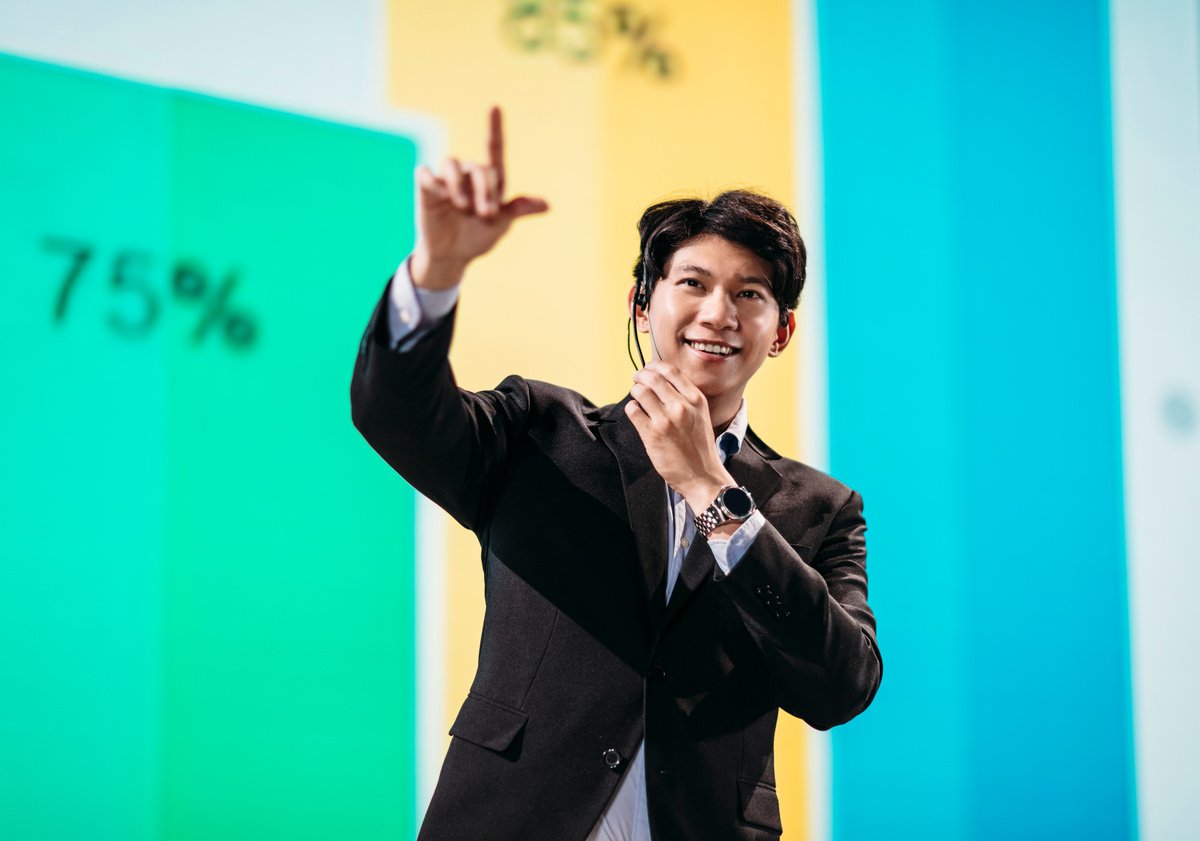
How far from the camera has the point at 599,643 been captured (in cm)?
138

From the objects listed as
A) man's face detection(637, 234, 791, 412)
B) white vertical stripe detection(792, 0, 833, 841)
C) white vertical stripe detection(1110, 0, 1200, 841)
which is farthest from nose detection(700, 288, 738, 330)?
white vertical stripe detection(1110, 0, 1200, 841)

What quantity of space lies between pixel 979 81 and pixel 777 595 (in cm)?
210

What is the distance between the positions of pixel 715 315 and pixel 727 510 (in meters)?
0.31

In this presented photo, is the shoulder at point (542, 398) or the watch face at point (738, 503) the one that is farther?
the shoulder at point (542, 398)

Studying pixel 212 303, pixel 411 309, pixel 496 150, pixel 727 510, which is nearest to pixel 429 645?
Answer: pixel 212 303

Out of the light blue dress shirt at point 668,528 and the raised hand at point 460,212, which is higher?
the raised hand at point 460,212

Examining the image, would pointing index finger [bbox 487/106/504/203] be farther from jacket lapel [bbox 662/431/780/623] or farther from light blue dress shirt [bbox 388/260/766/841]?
jacket lapel [bbox 662/431/780/623]

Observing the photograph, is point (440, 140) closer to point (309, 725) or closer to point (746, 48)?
point (746, 48)

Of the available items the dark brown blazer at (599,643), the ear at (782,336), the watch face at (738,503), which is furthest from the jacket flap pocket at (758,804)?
the ear at (782,336)

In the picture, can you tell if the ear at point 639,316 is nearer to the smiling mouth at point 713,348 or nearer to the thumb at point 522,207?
the smiling mouth at point 713,348

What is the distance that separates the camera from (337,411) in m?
2.23

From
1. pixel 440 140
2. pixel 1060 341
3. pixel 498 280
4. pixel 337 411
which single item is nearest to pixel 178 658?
A: pixel 337 411

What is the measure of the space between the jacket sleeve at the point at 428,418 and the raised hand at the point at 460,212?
52 millimetres

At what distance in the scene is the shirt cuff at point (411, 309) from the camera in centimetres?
120
